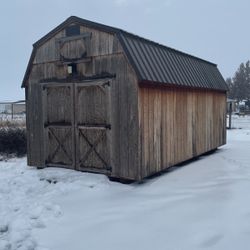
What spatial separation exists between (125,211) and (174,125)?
373cm

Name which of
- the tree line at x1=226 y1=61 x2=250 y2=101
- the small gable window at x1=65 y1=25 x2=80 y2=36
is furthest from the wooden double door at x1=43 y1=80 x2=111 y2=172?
the tree line at x1=226 y1=61 x2=250 y2=101

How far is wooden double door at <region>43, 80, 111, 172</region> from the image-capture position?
321 inches

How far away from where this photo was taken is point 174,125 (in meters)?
8.98

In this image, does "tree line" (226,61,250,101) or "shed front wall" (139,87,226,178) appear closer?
"shed front wall" (139,87,226,178)

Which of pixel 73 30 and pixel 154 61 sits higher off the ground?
pixel 73 30

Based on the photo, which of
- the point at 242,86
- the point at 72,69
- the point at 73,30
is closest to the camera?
the point at 73,30

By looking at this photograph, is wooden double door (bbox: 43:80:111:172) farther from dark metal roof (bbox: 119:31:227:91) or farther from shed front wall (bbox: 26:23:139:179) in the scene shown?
dark metal roof (bbox: 119:31:227:91)

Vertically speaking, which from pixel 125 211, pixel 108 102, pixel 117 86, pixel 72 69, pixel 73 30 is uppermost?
pixel 73 30

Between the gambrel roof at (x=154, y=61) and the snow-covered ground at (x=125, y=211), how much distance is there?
2389mm

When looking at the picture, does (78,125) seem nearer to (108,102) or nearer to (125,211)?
(108,102)

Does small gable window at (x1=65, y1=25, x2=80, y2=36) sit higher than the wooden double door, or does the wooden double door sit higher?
small gable window at (x1=65, y1=25, x2=80, y2=36)

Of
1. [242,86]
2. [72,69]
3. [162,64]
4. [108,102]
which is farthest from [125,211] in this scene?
[242,86]

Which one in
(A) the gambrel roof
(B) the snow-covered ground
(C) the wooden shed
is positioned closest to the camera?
(B) the snow-covered ground

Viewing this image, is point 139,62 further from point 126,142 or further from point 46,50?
point 46,50
